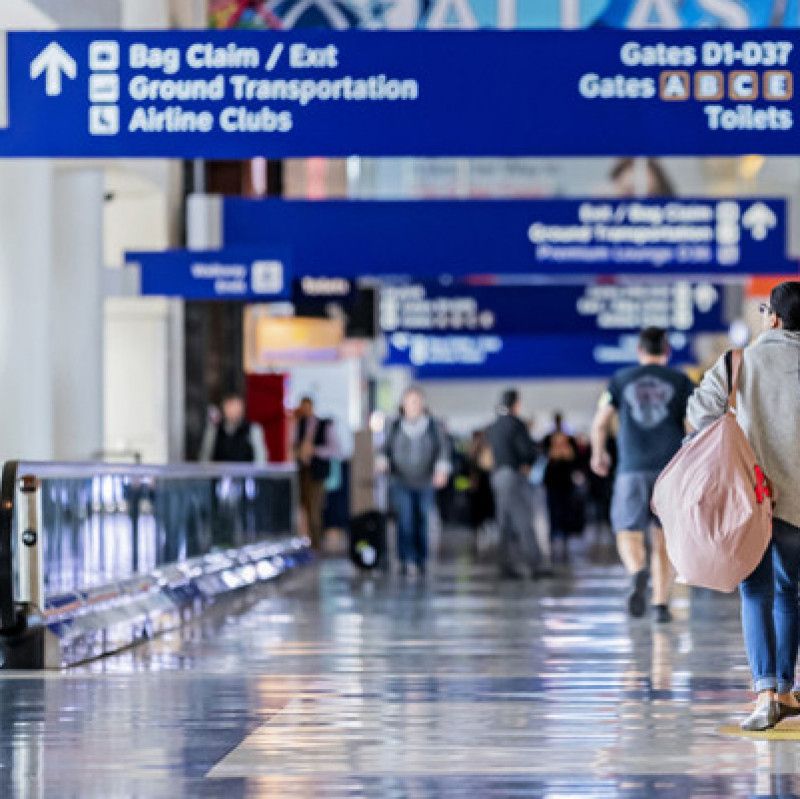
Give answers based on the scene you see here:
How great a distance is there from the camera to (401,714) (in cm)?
934

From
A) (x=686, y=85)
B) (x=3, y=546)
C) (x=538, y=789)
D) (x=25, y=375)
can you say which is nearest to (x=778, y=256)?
(x=25, y=375)

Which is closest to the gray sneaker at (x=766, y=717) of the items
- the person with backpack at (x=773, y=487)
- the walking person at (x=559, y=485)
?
the person with backpack at (x=773, y=487)

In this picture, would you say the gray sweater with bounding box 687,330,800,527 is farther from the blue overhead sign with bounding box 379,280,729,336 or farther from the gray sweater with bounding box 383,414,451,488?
the blue overhead sign with bounding box 379,280,729,336

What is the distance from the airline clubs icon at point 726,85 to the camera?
14.0 m

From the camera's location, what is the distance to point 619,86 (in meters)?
14.0

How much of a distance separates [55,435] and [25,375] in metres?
2.04

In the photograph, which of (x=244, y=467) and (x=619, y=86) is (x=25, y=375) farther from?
(x=619, y=86)

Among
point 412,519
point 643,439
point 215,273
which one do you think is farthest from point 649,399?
point 215,273

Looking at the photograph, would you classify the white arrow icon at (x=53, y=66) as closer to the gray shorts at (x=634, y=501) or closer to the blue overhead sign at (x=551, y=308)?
the gray shorts at (x=634, y=501)

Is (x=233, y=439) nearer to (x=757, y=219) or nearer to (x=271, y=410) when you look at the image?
(x=757, y=219)

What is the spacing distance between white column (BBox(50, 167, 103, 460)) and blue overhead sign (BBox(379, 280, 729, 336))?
1374 cm

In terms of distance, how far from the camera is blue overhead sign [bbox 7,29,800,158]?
13.9 meters

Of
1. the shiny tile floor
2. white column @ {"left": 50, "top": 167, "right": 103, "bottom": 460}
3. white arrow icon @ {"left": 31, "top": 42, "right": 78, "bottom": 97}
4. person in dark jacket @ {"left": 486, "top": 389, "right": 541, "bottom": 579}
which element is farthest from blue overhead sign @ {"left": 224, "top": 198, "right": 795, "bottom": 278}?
white arrow icon @ {"left": 31, "top": 42, "right": 78, "bottom": 97}

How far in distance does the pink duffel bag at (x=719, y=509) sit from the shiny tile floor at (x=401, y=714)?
23.1 inches
